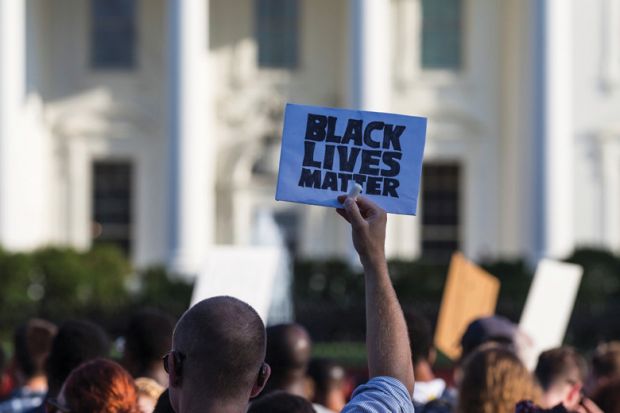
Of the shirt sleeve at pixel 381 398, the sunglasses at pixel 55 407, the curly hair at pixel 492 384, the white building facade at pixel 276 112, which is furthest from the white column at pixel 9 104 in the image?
the shirt sleeve at pixel 381 398

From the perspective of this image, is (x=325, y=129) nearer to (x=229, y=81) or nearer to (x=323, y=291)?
(x=323, y=291)

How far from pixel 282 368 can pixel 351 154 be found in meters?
2.18

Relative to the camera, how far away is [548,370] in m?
6.30

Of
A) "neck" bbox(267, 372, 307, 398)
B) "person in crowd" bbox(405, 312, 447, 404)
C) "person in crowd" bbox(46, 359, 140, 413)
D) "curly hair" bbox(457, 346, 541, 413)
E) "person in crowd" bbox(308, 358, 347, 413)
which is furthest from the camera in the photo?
"person in crowd" bbox(308, 358, 347, 413)

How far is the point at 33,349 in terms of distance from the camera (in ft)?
24.4

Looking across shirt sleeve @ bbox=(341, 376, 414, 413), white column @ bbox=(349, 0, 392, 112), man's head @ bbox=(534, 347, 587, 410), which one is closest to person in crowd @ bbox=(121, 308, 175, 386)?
man's head @ bbox=(534, 347, 587, 410)

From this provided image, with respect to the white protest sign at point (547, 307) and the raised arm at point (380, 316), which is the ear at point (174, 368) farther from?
the white protest sign at point (547, 307)

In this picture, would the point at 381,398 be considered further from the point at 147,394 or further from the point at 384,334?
the point at 147,394

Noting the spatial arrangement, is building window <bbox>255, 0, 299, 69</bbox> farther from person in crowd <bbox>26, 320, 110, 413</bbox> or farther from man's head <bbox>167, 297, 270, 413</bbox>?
man's head <bbox>167, 297, 270, 413</bbox>

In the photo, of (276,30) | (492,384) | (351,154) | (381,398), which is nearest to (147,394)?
(492,384)

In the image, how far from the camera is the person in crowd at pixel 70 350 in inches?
234

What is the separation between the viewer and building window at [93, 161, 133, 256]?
2972cm

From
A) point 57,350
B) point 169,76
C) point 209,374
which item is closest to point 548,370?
point 57,350

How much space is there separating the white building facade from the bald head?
24738 mm
